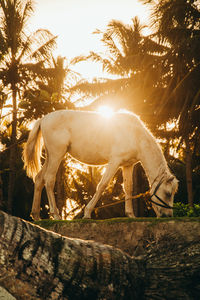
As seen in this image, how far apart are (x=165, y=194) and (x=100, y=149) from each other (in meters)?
1.53

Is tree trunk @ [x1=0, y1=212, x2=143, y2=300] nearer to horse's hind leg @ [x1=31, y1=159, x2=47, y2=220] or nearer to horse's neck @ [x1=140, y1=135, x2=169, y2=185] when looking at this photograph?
horse's neck @ [x1=140, y1=135, x2=169, y2=185]

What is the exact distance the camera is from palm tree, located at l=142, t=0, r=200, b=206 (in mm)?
12352

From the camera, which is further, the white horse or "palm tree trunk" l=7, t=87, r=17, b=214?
"palm tree trunk" l=7, t=87, r=17, b=214

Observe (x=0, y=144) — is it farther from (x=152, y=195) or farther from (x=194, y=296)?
(x=194, y=296)

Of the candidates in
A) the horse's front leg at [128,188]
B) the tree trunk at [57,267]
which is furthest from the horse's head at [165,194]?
the tree trunk at [57,267]

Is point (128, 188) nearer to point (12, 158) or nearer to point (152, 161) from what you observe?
point (152, 161)

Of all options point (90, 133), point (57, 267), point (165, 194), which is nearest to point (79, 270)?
point (57, 267)

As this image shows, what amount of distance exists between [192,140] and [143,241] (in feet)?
28.0

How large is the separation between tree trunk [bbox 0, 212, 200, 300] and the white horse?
141 inches

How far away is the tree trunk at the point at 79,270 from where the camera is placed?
8.32ft

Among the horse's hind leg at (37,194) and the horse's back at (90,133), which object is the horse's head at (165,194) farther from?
the horse's hind leg at (37,194)

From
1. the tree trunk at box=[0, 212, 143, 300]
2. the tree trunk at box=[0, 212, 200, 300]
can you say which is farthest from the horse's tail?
the tree trunk at box=[0, 212, 143, 300]

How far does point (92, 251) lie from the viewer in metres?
2.96

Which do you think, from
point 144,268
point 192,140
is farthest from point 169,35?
point 144,268
